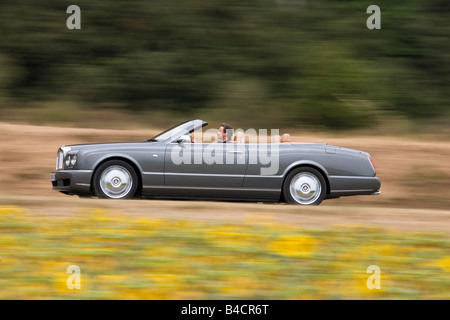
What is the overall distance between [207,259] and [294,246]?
0.99m

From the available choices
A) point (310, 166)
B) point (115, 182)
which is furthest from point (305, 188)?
point (115, 182)

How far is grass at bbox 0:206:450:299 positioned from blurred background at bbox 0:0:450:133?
11.7 metres

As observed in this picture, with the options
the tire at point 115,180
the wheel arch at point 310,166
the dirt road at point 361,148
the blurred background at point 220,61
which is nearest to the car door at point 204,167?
the tire at point 115,180

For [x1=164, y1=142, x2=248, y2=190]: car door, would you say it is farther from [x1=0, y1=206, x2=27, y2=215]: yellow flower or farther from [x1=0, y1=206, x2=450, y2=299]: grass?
[x1=0, y1=206, x2=27, y2=215]: yellow flower

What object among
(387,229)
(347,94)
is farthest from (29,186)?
(347,94)

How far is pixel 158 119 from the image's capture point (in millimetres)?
20359

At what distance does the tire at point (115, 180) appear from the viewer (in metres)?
10.5

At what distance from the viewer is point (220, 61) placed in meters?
21.7

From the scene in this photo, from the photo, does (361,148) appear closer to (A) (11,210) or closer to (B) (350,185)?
(B) (350,185)

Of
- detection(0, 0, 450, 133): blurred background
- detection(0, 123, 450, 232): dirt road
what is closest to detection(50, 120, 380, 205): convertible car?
detection(0, 123, 450, 232): dirt road

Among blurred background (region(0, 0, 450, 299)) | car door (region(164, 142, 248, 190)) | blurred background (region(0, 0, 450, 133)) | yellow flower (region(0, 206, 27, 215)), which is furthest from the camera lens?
blurred background (region(0, 0, 450, 133))

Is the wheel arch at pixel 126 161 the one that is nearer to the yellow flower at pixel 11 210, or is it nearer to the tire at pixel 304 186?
the yellow flower at pixel 11 210

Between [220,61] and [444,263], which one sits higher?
[220,61]

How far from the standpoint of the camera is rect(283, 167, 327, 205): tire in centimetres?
1074
